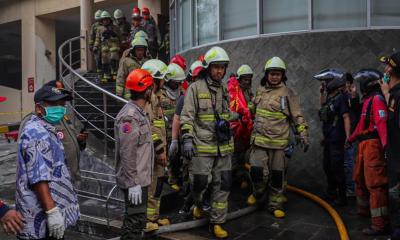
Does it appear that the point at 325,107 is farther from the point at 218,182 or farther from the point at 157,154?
the point at 157,154

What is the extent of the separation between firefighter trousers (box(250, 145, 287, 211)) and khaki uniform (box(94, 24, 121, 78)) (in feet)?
18.6

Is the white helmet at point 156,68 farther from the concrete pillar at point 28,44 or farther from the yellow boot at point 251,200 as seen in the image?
the concrete pillar at point 28,44

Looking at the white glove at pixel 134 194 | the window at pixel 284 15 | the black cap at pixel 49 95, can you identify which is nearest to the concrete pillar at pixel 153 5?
the window at pixel 284 15

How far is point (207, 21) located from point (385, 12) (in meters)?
3.37

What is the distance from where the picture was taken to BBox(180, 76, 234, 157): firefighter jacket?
4.55 meters

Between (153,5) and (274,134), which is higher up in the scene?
(153,5)

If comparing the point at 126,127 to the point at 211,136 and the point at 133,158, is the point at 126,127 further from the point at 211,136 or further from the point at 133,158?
the point at 211,136

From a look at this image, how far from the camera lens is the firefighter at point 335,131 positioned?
211 inches

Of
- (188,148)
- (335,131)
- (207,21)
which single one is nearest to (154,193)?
(188,148)

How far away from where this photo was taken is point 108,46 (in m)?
9.65

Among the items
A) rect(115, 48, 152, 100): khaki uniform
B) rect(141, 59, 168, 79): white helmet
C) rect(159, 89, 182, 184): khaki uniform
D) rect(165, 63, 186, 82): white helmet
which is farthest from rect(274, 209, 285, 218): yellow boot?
rect(115, 48, 152, 100): khaki uniform

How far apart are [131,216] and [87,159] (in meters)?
2.69

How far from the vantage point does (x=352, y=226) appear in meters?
4.68

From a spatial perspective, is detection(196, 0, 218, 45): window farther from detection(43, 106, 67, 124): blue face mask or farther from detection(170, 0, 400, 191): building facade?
detection(43, 106, 67, 124): blue face mask
